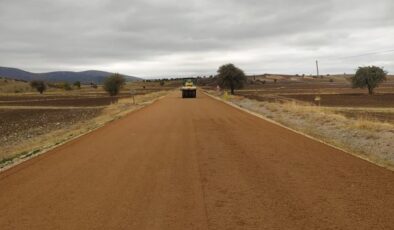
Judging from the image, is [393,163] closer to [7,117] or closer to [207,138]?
[207,138]

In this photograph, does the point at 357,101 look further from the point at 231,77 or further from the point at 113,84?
the point at 113,84

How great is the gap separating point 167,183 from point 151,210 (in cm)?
195

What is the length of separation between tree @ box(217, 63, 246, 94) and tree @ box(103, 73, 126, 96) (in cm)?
3028

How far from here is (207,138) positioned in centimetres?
1650

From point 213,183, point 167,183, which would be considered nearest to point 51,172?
point 167,183

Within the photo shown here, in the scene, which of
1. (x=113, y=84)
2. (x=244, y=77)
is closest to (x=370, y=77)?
(x=244, y=77)

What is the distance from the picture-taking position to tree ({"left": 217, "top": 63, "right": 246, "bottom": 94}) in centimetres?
7712

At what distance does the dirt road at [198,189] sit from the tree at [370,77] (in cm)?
7013

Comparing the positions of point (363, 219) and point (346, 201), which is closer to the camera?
point (363, 219)

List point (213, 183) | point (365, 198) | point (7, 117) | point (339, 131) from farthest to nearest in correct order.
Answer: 1. point (7, 117)
2. point (339, 131)
3. point (213, 183)
4. point (365, 198)

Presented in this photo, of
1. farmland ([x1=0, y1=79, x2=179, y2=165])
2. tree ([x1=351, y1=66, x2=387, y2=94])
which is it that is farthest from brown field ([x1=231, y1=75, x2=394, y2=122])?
farmland ([x1=0, y1=79, x2=179, y2=165])

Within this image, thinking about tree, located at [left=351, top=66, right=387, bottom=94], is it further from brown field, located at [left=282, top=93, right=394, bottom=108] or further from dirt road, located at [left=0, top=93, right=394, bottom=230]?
dirt road, located at [left=0, top=93, right=394, bottom=230]

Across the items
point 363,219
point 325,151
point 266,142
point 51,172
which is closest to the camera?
point 363,219

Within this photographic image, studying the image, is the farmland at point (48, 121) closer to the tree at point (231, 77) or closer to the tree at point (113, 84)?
the tree at point (231, 77)
